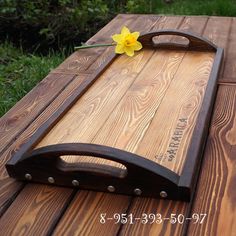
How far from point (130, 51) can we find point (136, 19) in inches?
38.8

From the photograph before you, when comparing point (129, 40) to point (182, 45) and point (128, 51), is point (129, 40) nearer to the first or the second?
point (128, 51)

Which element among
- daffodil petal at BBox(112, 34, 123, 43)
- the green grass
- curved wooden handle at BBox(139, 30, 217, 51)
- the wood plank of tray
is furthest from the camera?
the green grass

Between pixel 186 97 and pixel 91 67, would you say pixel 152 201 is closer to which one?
pixel 186 97

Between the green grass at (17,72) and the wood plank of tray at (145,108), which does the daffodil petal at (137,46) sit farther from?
the green grass at (17,72)

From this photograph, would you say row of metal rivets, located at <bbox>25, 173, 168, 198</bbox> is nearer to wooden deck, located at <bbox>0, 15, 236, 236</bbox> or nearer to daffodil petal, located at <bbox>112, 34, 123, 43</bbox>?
wooden deck, located at <bbox>0, 15, 236, 236</bbox>

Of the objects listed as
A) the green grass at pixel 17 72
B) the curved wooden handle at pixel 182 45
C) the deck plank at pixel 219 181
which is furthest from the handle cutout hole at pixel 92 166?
the green grass at pixel 17 72

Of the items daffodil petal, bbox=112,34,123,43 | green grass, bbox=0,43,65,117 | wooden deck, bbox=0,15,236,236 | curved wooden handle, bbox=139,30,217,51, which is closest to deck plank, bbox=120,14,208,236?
wooden deck, bbox=0,15,236,236

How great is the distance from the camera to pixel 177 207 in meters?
1.04

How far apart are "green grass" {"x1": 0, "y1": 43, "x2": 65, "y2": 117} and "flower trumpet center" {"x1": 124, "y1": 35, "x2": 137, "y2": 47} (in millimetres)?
865

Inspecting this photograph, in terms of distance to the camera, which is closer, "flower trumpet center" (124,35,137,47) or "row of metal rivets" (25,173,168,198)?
"row of metal rivets" (25,173,168,198)

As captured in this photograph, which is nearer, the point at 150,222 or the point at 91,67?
the point at 150,222

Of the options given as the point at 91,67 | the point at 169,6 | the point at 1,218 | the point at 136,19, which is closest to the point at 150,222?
the point at 1,218

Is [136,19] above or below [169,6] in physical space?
above

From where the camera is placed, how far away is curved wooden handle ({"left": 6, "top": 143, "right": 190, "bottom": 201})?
3.36 feet
